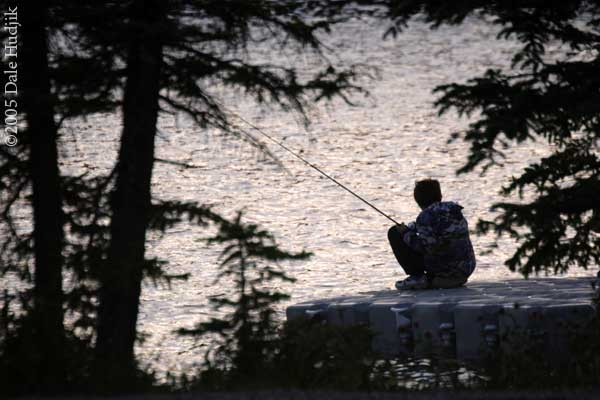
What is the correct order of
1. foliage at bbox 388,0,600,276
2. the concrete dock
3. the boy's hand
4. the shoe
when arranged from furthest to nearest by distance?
the shoe, the boy's hand, the concrete dock, foliage at bbox 388,0,600,276

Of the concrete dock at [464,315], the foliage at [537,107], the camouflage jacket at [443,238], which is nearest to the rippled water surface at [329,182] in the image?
the camouflage jacket at [443,238]

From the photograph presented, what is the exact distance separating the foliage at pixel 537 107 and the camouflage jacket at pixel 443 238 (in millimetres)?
2134

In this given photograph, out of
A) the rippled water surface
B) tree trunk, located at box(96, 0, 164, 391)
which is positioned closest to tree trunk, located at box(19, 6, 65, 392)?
tree trunk, located at box(96, 0, 164, 391)

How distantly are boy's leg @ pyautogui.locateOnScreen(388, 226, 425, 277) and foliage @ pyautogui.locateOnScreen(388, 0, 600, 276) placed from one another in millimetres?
2553

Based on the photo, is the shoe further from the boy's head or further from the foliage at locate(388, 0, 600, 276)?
the foliage at locate(388, 0, 600, 276)

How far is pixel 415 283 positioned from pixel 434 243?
0.71 meters

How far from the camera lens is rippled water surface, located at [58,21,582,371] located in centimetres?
1259

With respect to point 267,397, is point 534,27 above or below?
above

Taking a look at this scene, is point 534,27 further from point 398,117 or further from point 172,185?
point 398,117

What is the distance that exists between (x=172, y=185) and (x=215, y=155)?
107 inches

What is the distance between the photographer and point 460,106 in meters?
6.95

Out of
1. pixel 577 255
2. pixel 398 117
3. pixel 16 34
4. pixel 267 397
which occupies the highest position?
pixel 398 117

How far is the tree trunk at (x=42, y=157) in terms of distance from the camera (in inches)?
289

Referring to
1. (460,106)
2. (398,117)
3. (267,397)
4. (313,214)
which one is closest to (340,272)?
(313,214)
